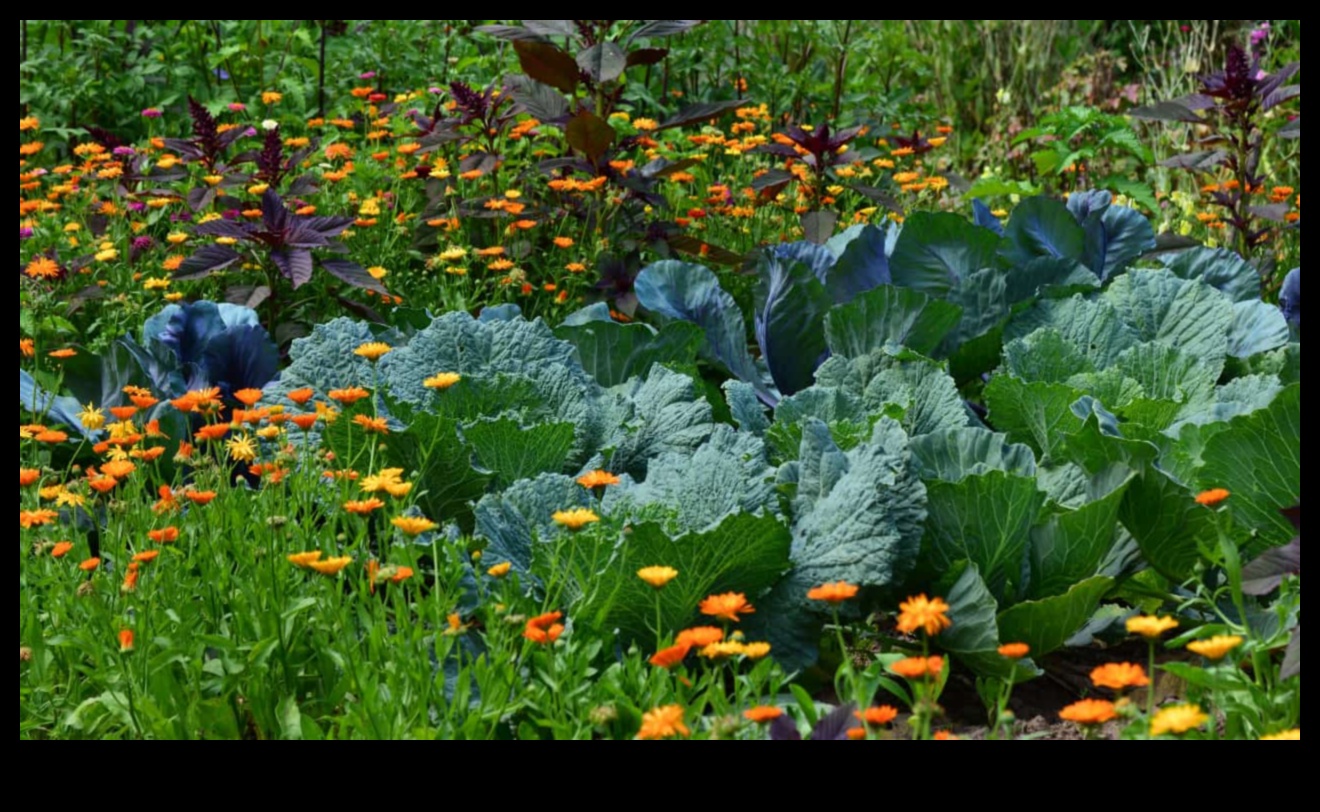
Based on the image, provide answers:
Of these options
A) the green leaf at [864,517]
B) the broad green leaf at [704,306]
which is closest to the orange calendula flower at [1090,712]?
the green leaf at [864,517]

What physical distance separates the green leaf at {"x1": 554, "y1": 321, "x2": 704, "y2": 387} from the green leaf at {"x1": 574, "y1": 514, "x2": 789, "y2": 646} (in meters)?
0.82

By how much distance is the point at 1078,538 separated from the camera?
6.91ft

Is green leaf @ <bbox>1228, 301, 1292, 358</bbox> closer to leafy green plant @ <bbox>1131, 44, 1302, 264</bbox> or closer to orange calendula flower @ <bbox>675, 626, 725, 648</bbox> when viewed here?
leafy green plant @ <bbox>1131, 44, 1302, 264</bbox>

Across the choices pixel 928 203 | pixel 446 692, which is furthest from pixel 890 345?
pixel 928 203

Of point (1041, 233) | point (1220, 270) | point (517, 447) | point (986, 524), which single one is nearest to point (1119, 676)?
point (986, 524)

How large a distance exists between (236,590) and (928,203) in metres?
3.82

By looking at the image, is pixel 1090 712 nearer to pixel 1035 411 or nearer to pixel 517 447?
pixel 1035 411

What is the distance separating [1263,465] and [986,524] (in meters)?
0.42

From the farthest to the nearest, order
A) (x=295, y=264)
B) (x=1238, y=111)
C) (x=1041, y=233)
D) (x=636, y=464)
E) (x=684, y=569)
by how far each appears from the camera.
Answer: (x=1238, y=111)
(x=295, y=264)
(x=1041, y=233)
(x=636, y=464)
(x=684, y=569)

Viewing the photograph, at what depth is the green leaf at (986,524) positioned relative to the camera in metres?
2.09

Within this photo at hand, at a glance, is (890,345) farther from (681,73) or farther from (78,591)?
(681,73)

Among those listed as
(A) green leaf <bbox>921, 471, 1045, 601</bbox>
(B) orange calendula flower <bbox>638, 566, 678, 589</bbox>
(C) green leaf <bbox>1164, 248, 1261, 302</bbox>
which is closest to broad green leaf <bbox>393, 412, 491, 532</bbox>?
(B) orange calendula flower <bbox>638, 566, 678, 589</bbox>

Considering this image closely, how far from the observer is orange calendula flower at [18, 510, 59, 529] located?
7.06 feet

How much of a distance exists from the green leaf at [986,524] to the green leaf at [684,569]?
0.25 m
